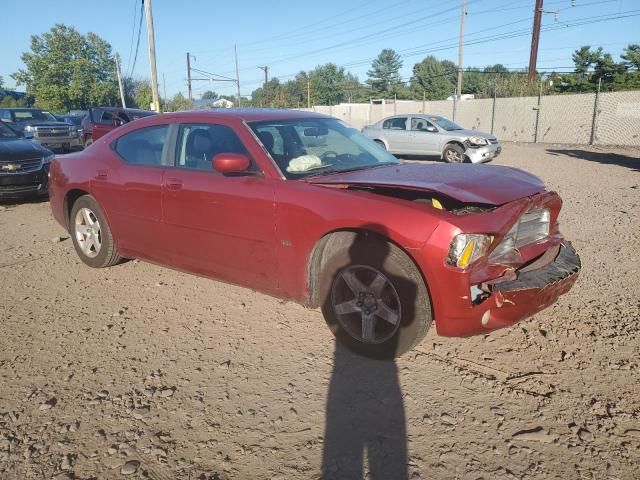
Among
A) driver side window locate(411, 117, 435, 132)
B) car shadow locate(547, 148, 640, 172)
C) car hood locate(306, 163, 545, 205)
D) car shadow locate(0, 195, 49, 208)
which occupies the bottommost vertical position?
car shadow locate(0, 195, 49, 208)

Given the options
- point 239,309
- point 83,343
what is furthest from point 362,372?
point 83,343

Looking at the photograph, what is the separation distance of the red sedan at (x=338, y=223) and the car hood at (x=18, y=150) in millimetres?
5079

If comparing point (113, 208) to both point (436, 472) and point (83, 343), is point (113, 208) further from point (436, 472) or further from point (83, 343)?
point (436, 472)

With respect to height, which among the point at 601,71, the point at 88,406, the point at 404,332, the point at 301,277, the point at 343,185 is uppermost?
the point at 601,71

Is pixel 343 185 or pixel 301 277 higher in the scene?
pixel 343 185

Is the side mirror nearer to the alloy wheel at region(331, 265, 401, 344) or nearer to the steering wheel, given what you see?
the steering wheel

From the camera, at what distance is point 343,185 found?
10.6ft

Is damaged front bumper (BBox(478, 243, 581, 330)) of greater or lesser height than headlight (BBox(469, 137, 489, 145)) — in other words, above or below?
below

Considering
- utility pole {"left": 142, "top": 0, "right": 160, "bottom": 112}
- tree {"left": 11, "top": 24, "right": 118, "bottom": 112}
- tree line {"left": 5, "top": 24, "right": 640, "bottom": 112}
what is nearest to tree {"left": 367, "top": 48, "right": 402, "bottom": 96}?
tree line {"left": 5, "top": 24, "right": 640, "bottom": 112}

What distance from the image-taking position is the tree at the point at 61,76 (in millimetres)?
58469

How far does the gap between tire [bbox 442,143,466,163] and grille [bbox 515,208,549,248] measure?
11.3m

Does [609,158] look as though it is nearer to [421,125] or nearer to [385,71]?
[421,125]

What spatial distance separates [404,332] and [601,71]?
37.9m

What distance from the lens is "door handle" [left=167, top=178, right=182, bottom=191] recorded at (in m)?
3.90
